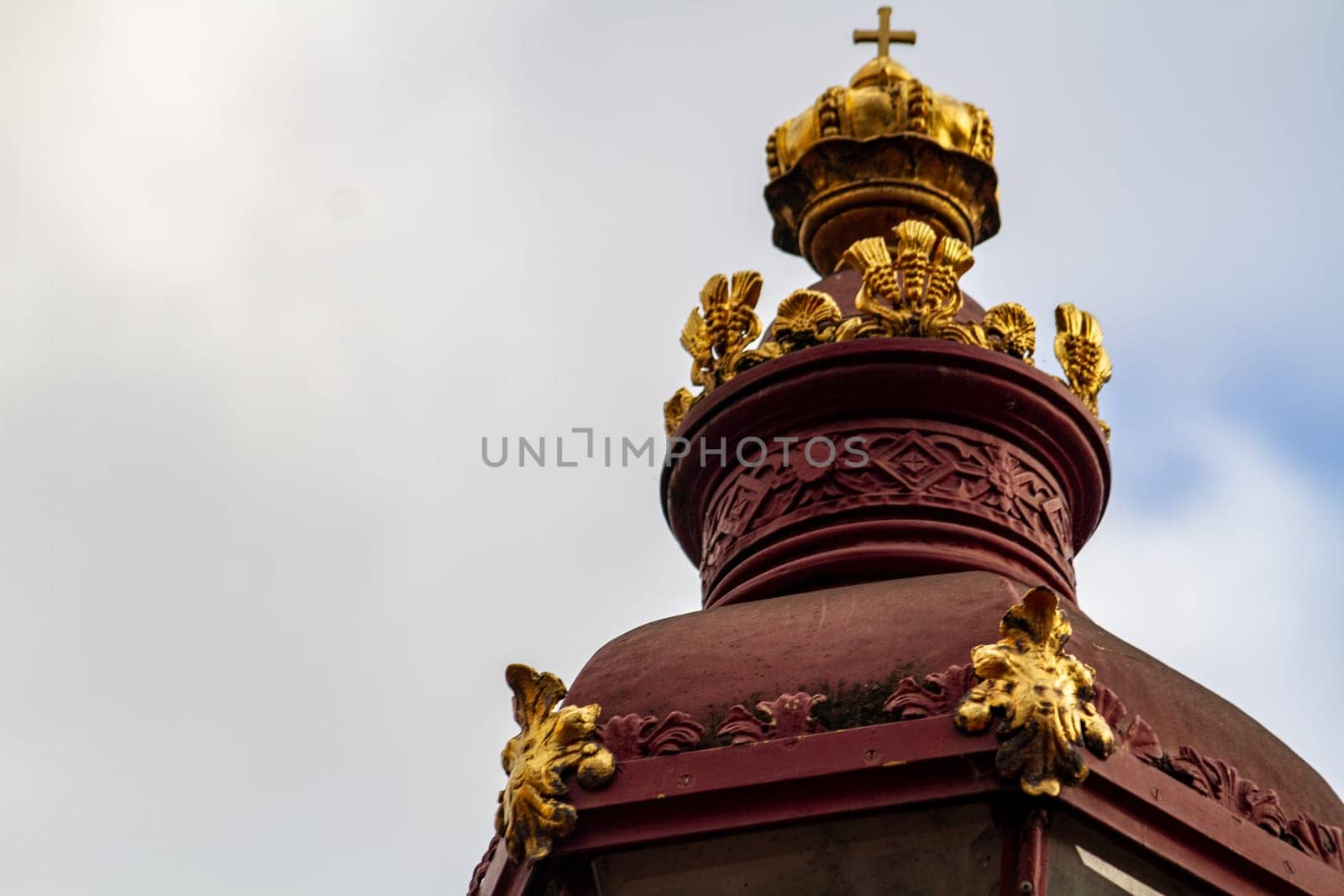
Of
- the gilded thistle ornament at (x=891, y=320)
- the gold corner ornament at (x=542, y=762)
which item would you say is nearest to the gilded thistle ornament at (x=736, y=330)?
the gilded thistle ornament at (x=891, y=320)

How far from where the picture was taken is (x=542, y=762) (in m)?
7.21

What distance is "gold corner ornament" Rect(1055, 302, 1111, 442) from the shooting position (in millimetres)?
9312

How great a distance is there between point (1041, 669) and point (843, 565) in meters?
1.68

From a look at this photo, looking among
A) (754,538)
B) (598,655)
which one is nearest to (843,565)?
(754,538)

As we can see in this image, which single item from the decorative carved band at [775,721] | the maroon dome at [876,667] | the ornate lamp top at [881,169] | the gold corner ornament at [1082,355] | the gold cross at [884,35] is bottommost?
the decorative carved band at [775,721]

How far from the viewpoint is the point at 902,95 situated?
410 inches

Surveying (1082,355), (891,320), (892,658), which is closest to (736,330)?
(891,320)

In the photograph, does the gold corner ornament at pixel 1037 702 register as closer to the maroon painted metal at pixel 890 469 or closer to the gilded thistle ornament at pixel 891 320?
the maroon painted metal at pixel 890 469

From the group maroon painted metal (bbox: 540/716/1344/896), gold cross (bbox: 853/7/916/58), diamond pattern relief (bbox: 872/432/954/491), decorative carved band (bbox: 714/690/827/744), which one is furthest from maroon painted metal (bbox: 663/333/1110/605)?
gold cross (bbox: 853/7/916/58)

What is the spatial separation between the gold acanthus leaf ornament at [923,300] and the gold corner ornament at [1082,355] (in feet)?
0.82

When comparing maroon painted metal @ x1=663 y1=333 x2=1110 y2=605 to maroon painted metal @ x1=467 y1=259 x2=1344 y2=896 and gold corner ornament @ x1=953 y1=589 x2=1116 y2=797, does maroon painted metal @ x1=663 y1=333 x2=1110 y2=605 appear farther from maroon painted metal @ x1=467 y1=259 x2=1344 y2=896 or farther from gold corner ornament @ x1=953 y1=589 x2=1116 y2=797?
gold corner ornament @ x1=953 y1=589 x2=1116 y2=797

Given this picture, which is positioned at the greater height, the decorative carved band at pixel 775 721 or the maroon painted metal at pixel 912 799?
the decorative carved band at pixel 775 721

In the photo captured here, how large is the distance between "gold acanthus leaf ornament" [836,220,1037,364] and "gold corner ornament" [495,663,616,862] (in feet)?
7.32

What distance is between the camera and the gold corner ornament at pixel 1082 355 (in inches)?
367
